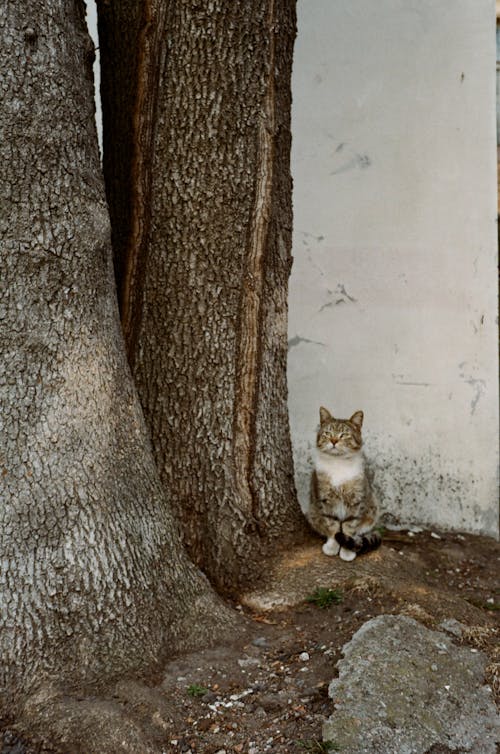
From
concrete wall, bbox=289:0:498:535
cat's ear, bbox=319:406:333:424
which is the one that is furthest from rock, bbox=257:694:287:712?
concrete wall, bbox=289:0:498:535

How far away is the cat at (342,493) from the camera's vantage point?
13.0 feet

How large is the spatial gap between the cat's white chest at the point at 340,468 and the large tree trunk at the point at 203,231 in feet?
2.07

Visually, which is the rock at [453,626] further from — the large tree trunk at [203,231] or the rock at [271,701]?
the large tree trunk at [203,231]

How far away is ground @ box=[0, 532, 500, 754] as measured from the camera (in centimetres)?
275

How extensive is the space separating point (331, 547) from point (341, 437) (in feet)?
2.04

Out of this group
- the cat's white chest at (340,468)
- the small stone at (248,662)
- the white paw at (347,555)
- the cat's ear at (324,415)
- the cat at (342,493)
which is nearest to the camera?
the small stone at (248,662)

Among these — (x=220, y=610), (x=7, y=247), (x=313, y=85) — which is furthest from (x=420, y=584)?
(x=313, y=85)

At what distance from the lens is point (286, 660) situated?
10.4 feet

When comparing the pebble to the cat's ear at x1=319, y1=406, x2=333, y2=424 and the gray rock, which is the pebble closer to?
the gray rock

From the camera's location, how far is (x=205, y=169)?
353 cm

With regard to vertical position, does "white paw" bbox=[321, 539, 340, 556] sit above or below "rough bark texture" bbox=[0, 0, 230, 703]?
below

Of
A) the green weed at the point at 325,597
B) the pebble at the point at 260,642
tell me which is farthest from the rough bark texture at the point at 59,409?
the green weed at the point at 325,597

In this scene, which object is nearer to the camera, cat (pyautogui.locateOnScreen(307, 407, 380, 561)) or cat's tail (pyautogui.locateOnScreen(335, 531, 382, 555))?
cat's tail (pyautogui.locateOnScreen(335, 531, 382, 555))

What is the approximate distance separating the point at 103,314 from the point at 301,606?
5.06ft
